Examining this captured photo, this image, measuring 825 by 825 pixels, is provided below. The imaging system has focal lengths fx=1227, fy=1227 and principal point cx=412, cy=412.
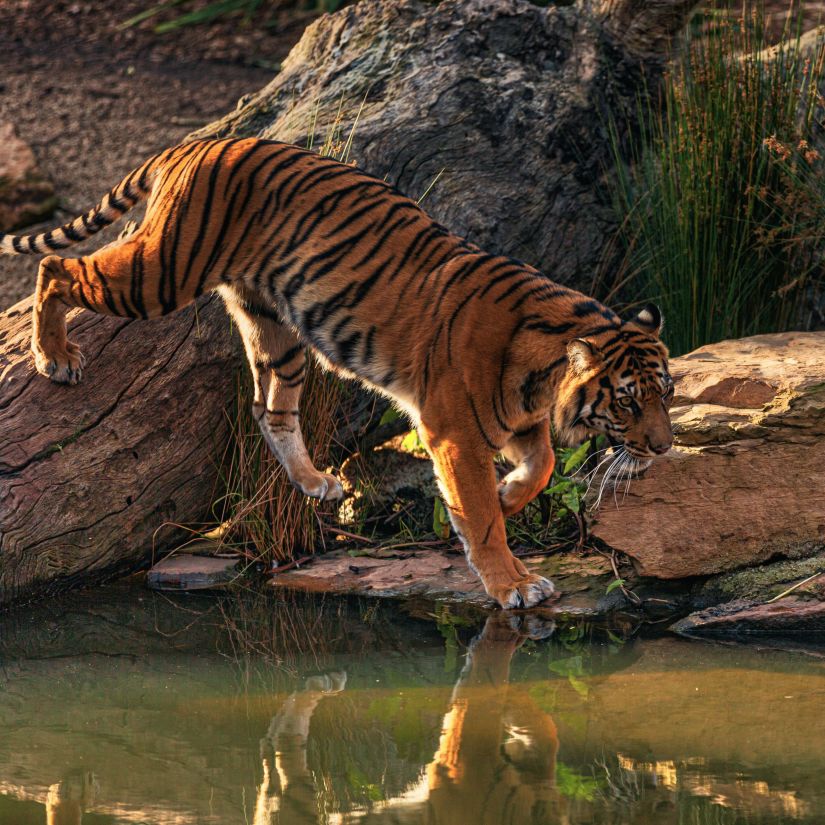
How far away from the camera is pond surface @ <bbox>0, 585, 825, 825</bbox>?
299 cm

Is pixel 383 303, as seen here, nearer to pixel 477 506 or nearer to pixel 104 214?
pixel 477 506

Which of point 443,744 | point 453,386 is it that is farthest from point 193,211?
point 443,744

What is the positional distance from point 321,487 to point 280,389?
0.43 m

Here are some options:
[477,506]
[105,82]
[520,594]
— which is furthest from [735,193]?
[105,82]

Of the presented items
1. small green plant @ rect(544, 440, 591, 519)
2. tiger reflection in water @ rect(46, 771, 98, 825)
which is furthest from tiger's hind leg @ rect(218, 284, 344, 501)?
tiger reflection in water @ rect(46, 771, 98, 825)

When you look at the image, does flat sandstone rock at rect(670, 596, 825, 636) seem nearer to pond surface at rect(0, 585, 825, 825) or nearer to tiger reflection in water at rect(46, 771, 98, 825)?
pond surface at rect(0, 585, 825, 825)

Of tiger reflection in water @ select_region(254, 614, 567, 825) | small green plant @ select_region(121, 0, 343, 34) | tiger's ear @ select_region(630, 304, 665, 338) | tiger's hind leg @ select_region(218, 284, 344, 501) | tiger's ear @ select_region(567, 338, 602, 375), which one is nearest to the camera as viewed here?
tiger reflection in water @ select_region(254, 614, 567, 825)

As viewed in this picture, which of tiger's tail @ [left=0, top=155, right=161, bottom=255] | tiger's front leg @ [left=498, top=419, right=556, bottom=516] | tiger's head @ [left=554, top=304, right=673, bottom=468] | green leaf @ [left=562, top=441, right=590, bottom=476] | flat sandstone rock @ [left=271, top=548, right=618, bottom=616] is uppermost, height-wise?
tiger's tail @ [left=0, top=155, right=161, bottom=255]

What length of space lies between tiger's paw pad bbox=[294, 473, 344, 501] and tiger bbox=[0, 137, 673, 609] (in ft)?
1.79

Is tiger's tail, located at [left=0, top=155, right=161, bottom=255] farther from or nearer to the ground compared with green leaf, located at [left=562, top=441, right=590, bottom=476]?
farther from the ground

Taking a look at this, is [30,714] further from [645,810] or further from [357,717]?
[645,810]

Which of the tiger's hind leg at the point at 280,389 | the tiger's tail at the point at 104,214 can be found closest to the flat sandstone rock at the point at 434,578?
the tiger's hind leg at the point at 280,389

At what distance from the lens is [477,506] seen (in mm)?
4336

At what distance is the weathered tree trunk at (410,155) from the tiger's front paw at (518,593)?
4.72 feet
